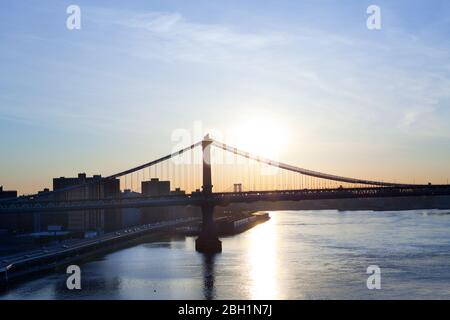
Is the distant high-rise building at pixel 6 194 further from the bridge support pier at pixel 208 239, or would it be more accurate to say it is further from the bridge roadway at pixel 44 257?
the bridge support pier at pixel 208 239

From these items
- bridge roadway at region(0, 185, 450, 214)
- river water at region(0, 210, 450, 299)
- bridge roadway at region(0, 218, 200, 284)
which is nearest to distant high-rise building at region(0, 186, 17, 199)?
bridge roadway at region(0, 185, 450, 214)

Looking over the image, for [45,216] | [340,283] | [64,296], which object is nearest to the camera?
[64,296]

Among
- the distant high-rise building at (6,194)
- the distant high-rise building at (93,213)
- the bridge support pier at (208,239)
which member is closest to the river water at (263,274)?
the bridge support pier at (208,239)

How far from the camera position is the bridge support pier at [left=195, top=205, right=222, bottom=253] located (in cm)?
8329

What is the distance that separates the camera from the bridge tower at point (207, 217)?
3300 inches

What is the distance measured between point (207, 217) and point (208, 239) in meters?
3.29

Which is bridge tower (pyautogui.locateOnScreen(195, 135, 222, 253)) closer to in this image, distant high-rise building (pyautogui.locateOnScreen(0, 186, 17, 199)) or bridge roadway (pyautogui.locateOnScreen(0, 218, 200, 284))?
bridge roadway (pyautogui.locateOnScreen(0, 218, 200, 284))

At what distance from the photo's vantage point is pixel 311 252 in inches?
2990

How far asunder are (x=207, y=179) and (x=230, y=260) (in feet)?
70.1

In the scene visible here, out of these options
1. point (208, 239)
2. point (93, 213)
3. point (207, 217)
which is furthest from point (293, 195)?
point (93, 213)

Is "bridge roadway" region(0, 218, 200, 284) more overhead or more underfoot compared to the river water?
more overhead

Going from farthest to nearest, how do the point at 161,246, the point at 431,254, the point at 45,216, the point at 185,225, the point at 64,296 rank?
the point at 185,225, the point at 45,216, the point at 161,246, the point at 431,254, the point at 64,296
